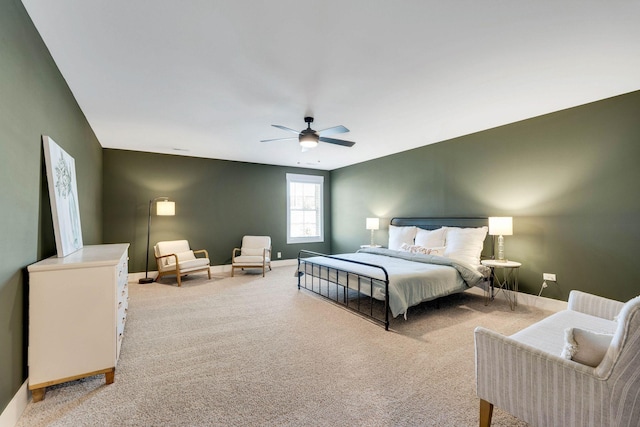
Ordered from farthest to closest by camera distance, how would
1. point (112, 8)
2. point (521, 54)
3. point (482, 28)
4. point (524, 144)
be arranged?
point (524, 144)
point (521, 54)
point (482, 28)
point (112, 8)

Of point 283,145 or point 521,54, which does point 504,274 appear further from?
point 283,145

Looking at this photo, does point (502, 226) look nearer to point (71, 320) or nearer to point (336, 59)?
point (336, 59)

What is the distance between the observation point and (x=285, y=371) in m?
2.28

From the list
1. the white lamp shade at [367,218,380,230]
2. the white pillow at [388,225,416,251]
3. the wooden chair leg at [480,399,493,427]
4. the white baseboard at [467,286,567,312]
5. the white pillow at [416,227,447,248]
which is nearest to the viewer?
the wooden chair leg at [480,399,493,427]

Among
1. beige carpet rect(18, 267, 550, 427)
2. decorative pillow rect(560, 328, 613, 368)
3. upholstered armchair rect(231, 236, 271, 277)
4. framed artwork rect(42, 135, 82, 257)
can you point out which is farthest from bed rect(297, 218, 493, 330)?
framed artwork rect(42, 135, 82, 257)

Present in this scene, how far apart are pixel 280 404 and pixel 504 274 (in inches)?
150

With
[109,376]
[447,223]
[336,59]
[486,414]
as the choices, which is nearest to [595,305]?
[486,414]

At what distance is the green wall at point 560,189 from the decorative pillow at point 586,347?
9.01 ft

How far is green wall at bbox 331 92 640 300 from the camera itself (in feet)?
10.3

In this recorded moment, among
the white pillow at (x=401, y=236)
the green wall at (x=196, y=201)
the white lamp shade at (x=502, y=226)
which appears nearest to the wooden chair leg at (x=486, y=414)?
the white lamp shade at (x=502, y=226)

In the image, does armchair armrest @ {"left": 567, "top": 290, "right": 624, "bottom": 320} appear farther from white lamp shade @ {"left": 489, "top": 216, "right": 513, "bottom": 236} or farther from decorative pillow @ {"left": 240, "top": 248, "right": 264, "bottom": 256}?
decorative pillow @ {"left": 240, "top": 248, "right": 264, "bottom": 256}

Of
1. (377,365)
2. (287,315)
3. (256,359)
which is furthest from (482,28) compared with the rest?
(287,315)

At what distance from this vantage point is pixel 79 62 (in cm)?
245

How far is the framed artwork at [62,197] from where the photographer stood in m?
2.20
